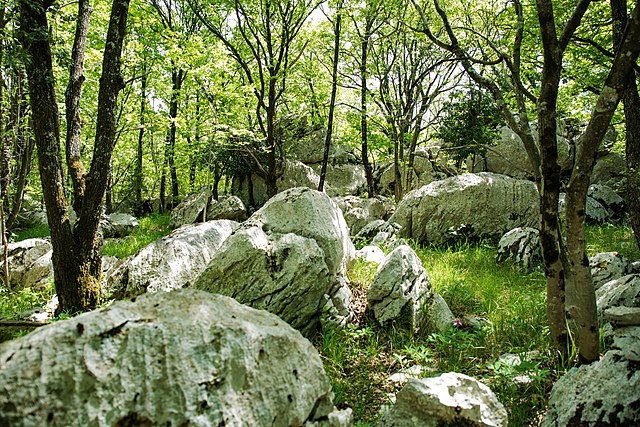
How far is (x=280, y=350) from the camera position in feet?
6.61

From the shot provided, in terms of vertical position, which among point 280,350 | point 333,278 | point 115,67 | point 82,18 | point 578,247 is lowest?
point 333,278

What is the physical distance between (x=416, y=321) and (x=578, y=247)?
233cm

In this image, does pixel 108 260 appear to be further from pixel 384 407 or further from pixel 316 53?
pixel 316 53

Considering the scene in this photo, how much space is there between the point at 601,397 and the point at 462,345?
1.80 m

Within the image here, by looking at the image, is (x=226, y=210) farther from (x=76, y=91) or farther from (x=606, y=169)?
(x=606, y=169)

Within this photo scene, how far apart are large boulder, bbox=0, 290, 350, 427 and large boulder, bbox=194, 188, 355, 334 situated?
2.65m

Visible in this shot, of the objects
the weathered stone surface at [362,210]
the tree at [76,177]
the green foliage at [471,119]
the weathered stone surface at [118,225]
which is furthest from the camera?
the weathered stone surface at [118,225]

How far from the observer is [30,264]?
8430 mm

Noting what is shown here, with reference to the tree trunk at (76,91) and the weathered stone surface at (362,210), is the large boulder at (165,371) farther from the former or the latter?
the weathered stone surface at (362,210)

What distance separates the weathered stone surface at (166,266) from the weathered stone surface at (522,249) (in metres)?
5.80

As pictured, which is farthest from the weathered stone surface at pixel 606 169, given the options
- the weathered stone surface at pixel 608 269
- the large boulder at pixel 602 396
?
the large boulder at pixel 602 396

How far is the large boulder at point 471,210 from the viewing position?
1015 centimetres

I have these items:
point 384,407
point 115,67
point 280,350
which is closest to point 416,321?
point 384,407

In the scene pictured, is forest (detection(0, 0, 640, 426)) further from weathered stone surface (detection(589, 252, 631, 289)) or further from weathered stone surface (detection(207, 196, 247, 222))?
weathered stone surface (detection(207, 196, 247, 222))
